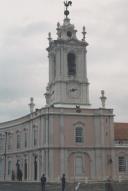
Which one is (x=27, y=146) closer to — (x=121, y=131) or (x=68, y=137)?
(x=68, y=137)

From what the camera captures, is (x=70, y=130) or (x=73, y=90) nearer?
(x=70, y=130)

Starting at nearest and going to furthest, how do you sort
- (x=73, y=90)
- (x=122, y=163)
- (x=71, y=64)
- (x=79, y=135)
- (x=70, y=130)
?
(x=70, y=130)
(x=79, y=135)
(x=122, y=163)
(x=73, y=90)
(x=71, y=64)

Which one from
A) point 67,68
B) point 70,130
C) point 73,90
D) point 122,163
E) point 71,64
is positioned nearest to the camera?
point 70,130

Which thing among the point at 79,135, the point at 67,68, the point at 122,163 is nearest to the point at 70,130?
the point at 79,135

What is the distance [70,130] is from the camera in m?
59.8

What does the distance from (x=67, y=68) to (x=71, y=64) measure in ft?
3.82

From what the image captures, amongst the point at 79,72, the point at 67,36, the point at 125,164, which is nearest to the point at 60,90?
the point at 79,72

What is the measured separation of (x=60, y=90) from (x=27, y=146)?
9854mm

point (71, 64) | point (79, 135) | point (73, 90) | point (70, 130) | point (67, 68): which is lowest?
point (79, 135)

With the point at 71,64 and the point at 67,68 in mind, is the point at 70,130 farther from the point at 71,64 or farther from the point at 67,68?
the point at 71,64

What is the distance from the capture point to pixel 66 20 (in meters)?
65.1

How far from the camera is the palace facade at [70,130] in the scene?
2309 inches

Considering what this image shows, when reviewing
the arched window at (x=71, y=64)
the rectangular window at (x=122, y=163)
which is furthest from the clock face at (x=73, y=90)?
the rectangular window at (x=122, y=163)

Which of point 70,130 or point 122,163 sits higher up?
point 70,130
